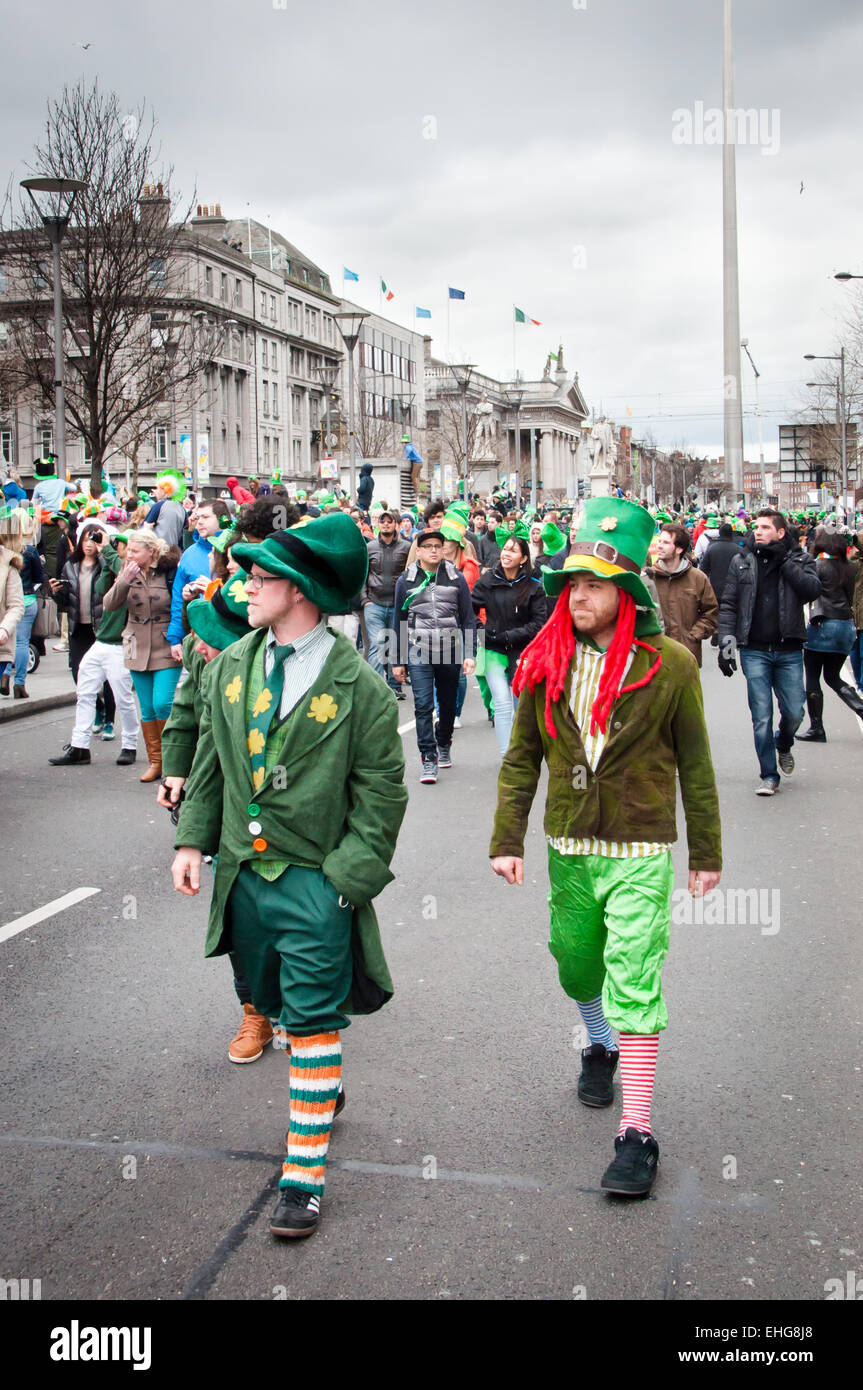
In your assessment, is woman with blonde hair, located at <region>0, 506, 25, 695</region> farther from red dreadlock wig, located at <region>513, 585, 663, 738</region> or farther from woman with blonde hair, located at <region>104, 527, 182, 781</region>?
red dreadlock wig, located at <region>513, 585, 663, 738</region>

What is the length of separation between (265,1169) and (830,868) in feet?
14.1

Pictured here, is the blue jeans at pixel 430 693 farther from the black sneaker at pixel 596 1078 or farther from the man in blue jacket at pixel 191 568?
the black sneaker at pixel 596 1078

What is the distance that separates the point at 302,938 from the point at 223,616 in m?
2.01

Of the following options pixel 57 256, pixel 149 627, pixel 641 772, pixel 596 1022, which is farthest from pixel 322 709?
pixel 57 256

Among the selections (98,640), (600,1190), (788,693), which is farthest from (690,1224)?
(98,640)

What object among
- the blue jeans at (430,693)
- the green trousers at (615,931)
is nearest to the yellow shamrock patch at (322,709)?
the green trousers at (615,931)

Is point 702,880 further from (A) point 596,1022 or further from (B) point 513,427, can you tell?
(B) point 513,427

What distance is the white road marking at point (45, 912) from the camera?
20.2ft

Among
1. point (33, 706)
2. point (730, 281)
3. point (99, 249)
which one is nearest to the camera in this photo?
point (33, 706)

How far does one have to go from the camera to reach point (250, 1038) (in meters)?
4.60

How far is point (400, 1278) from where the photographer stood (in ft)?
10.3

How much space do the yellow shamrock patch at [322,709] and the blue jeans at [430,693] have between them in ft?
20.4

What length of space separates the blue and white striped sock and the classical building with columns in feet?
240

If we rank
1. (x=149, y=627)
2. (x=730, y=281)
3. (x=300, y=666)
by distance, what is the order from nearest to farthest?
1. (x=300, y=666)
2. (x=149, y=627)
3. (x=730, y=281)
